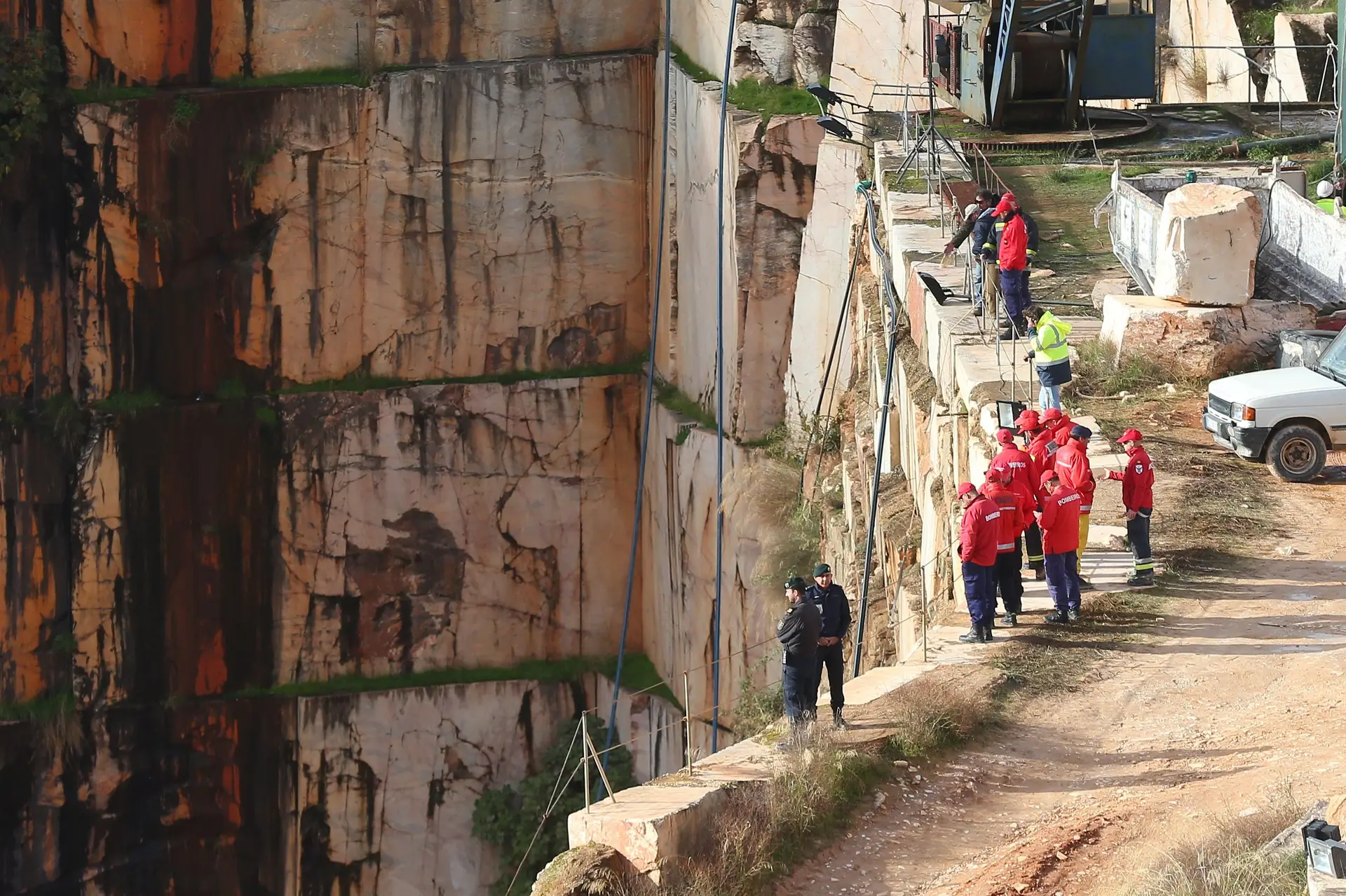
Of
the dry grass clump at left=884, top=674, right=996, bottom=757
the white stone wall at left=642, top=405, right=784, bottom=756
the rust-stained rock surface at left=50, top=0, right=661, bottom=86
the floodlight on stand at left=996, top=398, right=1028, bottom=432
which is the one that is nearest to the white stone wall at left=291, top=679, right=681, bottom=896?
the white stone wall at left=642, top=405, right=784, bottom=756

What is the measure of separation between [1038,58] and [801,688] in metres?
11.5

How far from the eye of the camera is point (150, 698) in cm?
2295

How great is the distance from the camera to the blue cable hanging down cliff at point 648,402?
71.6 ft

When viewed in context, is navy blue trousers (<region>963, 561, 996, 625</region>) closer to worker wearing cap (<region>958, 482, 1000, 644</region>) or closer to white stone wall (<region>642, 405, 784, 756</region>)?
worker wearing cap (<region>958, 482, 1000, 644</region>)

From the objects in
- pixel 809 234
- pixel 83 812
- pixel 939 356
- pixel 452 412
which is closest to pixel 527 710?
pixel 452 412

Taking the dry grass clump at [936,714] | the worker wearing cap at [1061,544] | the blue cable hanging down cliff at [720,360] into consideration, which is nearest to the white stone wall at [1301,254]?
the worker wearing cap at [1061,544]

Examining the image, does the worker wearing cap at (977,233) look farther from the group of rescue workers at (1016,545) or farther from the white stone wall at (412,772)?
the white stone wall at (412,772)

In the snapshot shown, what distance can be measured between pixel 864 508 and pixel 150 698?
36.6ft

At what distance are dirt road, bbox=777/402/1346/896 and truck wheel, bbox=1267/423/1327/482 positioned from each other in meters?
1.18

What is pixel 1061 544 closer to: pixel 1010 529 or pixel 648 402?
pixel 1010 529

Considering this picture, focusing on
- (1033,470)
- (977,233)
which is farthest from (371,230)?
(1033,470)

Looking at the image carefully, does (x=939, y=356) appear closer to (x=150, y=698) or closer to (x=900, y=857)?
(x=900, y=857)

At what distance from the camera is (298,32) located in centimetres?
2228

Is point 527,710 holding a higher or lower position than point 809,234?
lower
